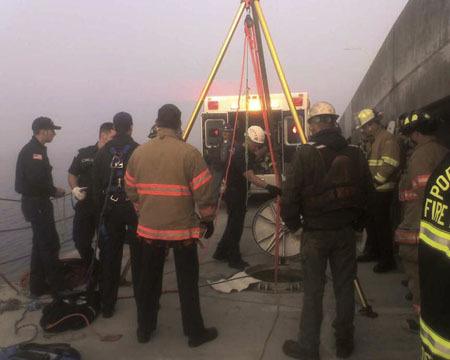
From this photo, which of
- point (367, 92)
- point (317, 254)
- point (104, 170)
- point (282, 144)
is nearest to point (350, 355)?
point (317, 254)

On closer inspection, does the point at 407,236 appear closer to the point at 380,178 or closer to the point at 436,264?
the point at 380,178

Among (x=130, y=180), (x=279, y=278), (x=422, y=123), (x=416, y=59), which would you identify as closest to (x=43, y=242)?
(x=130, y=180)

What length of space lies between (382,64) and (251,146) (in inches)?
166

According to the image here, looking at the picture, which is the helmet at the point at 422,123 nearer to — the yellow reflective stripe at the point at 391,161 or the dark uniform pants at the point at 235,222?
the yellow reflective stripe at the point at 391,161

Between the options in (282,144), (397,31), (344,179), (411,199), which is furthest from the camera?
(282,144)

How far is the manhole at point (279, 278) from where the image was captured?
482cm

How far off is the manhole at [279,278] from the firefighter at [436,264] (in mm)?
3586

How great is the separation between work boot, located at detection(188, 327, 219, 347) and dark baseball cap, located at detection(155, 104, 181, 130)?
1708mm

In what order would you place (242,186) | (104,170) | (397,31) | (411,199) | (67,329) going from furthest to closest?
1. (397,31)
2. (242,186)
3. (104,170)
4. (67,329)
5. (411,199)

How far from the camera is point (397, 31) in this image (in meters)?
6.66

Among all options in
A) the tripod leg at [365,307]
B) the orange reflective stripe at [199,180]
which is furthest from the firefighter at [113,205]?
the tripod leg at [365,307]

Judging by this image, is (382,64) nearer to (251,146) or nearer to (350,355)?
(251,146)

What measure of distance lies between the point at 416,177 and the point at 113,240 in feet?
8.91

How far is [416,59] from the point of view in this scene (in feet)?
17.0
